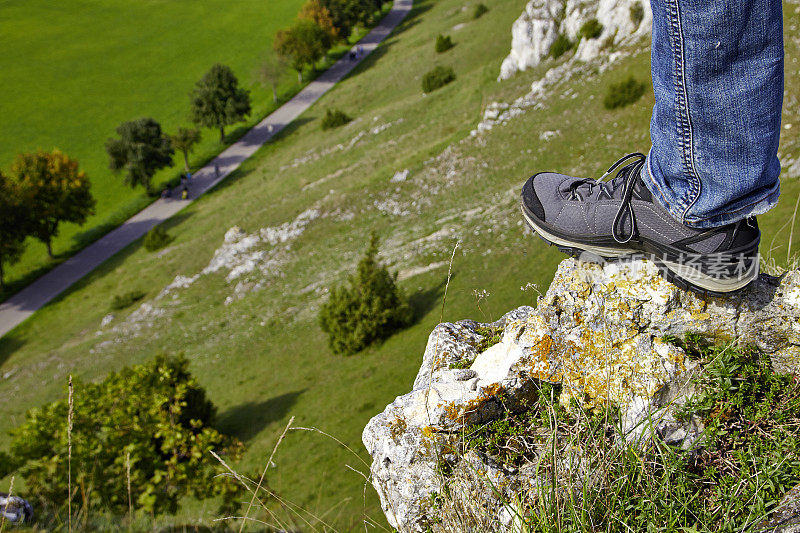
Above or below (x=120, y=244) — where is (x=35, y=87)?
above

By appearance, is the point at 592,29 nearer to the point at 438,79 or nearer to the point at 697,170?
the point at 438,79

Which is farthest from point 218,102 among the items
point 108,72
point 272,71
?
point 108,72

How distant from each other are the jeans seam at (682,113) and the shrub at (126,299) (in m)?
39.2

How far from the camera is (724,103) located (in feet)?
9.69

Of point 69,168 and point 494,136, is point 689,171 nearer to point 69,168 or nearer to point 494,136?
point 494,136

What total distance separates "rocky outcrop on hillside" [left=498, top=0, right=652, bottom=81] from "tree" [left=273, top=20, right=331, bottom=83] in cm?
4428

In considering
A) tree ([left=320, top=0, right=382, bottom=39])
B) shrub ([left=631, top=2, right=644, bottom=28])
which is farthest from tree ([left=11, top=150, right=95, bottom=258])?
shrub ([left=631, top=2, right=644, bottom=28])

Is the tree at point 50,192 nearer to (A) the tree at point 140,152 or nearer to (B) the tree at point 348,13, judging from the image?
(A) the tree at point 140,152

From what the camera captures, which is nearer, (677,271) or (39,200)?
(677,271)

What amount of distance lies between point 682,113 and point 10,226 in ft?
180

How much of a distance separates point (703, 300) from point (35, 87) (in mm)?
92814

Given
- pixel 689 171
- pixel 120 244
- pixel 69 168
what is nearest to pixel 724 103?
pixel 689 171

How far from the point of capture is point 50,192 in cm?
4941

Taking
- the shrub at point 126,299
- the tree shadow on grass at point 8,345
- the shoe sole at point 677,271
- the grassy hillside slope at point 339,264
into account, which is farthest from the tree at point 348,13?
the shoe sole at point 677,271
